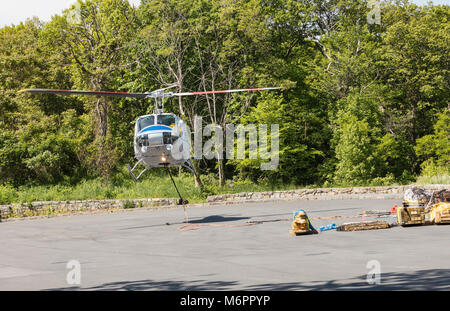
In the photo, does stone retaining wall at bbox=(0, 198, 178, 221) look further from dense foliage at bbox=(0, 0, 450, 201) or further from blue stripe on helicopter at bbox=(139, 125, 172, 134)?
blue stripe on helicopter at bbox=(139, 125, 172, 134)

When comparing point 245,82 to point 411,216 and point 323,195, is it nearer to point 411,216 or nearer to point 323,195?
point 323,195

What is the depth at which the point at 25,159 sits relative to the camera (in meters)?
37.8

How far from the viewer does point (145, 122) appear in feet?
67.4

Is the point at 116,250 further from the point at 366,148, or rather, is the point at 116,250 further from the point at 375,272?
the point at 366,148

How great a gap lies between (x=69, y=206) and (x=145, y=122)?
1313 cm

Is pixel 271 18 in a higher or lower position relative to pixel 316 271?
→ higher

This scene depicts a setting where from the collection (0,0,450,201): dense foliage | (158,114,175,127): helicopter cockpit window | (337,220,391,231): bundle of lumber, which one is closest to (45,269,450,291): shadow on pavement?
(337,220,391,231): bundle of lumber

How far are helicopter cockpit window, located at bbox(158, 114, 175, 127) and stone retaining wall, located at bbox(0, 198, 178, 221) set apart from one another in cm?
1057

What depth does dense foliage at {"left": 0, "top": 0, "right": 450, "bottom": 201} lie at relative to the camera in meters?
40.0

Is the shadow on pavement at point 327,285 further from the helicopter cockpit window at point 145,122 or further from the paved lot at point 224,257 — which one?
the helicopter cockpit window at point 145,122

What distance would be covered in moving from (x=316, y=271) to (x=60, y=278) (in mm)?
4832
